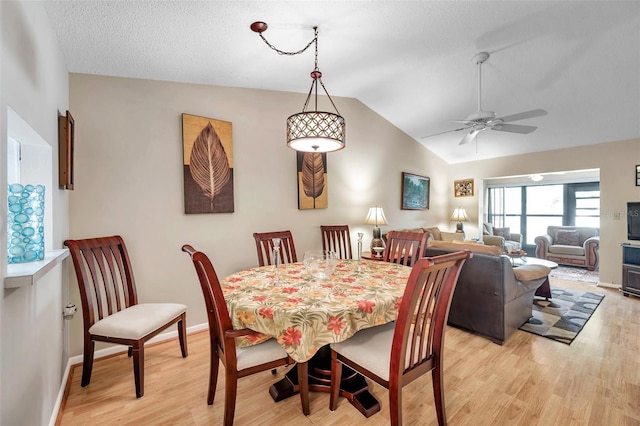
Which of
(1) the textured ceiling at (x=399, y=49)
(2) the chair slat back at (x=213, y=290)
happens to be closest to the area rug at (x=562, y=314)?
(1) the textured ceiling at (x=399, y=49)

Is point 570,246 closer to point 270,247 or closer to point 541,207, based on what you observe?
point 541,207

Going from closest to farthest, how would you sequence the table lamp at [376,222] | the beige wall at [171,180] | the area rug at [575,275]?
the beige wall at [171,180] < the table lamp at [376,222] < the area rug at [575,275]

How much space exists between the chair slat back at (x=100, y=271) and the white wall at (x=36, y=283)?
13cm

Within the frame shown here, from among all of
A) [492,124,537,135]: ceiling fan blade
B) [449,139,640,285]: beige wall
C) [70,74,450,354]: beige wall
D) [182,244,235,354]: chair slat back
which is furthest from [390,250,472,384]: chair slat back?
[449,139,640,285]: beige wall

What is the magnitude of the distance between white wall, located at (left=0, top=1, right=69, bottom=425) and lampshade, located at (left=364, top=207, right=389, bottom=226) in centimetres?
336

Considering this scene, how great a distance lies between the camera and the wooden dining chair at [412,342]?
1252 mm

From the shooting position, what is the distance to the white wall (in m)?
1.04

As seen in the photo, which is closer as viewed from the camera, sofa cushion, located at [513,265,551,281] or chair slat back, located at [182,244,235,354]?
chair slat back, located at [182,244,235,354]

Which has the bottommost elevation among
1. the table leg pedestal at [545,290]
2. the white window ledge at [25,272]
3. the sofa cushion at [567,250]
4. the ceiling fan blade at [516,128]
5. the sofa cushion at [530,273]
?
the table leg pedestal at [545,290]

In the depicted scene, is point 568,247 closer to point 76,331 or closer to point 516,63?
point 516,63

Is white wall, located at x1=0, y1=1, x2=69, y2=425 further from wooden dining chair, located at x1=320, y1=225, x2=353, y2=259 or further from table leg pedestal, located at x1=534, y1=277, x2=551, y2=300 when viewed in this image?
table leg pedestal, located at x1=534, y1=277, x2=551, y2=300

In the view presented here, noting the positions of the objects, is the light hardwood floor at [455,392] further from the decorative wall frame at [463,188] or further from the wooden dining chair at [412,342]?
the decorative wall frame at [463,188]

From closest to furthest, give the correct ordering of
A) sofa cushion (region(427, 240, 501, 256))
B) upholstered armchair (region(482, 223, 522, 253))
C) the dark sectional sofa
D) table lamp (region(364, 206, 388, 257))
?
the dark sectional sofa < sofa cushion (region(427, 240, 501, 256)) < table lamp (region(364, 206, 388, 257)) < upholstered armchair (region(482, 223, 522, 253))

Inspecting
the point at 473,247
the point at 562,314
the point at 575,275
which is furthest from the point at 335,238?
the point at 575,275
